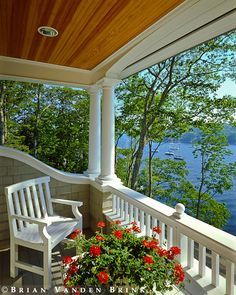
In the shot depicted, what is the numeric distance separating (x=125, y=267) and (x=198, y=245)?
0.96 m

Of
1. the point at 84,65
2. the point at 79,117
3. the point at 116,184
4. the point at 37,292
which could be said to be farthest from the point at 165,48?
the point at 79,117

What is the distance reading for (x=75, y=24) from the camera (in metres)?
2.08

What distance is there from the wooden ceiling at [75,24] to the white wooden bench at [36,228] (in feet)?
5.66

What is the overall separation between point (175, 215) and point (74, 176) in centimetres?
203

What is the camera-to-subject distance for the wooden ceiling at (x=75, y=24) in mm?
1771

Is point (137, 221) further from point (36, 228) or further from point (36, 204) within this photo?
point (36, 204)

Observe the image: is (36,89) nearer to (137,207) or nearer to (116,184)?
(116,184)

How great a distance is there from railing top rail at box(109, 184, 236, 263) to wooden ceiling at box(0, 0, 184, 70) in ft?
6.05

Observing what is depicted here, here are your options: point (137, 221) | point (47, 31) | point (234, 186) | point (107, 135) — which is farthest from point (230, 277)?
point (234, 186)

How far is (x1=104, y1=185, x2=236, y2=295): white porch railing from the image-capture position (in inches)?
60.2

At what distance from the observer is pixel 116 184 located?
10.7 ft

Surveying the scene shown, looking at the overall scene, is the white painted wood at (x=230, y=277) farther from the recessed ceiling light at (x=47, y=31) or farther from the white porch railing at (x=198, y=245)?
the recessed ceiling light at (x=47, y=31)

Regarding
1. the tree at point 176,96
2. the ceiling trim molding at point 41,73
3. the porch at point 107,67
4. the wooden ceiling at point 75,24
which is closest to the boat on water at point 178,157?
the tree at point 176,96

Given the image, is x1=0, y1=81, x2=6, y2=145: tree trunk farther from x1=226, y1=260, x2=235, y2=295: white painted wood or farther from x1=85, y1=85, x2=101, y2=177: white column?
x1=226, y1=260, x2=235, y2=295: white painted wood
